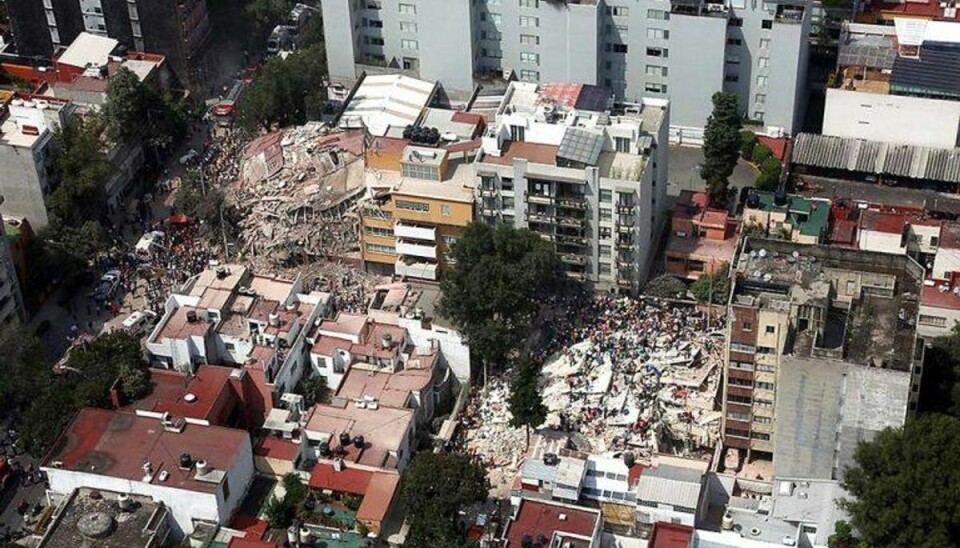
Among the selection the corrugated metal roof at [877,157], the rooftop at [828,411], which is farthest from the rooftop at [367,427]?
the corrugated metal roof at [877,157]

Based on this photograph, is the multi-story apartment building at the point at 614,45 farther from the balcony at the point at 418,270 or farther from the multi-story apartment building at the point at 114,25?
the balcony at the point at 418,270

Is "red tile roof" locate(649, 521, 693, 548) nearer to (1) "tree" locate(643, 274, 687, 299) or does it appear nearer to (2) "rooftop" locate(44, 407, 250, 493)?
(1) "tree" locate(643, 274, 687, 299)

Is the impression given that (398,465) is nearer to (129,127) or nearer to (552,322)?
(552,322)

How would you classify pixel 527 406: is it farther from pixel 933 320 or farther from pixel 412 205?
pixel 933 320

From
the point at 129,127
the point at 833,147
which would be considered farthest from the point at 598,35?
the point at 129,127

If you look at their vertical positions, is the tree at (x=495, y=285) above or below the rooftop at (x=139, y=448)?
above

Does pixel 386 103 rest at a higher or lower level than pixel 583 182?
lower

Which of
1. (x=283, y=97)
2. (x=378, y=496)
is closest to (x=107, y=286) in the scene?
(x=283, y=97)
